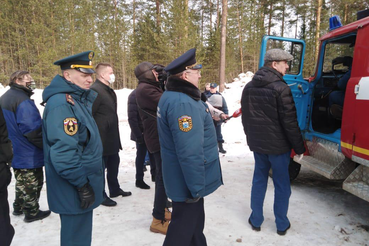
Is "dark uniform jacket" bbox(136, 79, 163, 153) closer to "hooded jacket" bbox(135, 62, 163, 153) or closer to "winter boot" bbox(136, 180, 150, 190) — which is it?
"hooded jacket" bbox(135, 62, 163, 153)

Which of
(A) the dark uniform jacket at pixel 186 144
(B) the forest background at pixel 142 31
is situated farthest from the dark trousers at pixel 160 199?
(B) the forest background at pixel 142 31

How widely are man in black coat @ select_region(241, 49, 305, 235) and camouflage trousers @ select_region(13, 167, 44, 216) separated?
2759 millimetres

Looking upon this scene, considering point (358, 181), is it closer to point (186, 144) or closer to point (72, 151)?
point (186, 144)

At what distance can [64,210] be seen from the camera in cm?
205

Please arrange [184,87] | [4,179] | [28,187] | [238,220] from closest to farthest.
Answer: [4,179] → [184,87] → [28,187] → [238,220]

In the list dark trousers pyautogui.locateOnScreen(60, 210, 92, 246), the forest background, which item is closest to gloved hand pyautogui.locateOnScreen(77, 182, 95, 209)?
dark trousers pyautogui.locateOnScreen(60, 210, 92, 246)

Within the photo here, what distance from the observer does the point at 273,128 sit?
2.97 m

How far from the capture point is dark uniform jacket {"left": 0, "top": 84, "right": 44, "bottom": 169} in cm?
307

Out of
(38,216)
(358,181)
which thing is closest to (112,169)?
(38,216)

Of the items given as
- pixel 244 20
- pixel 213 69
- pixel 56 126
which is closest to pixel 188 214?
pixel 56 126

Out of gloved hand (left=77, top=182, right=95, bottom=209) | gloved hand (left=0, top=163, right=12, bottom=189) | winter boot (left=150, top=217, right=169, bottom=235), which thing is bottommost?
winter boot (left=150, top=217, right=169, bottom=235)

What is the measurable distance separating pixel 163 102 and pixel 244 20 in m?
27.7

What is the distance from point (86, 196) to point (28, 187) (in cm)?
177

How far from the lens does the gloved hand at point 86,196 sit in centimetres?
204
